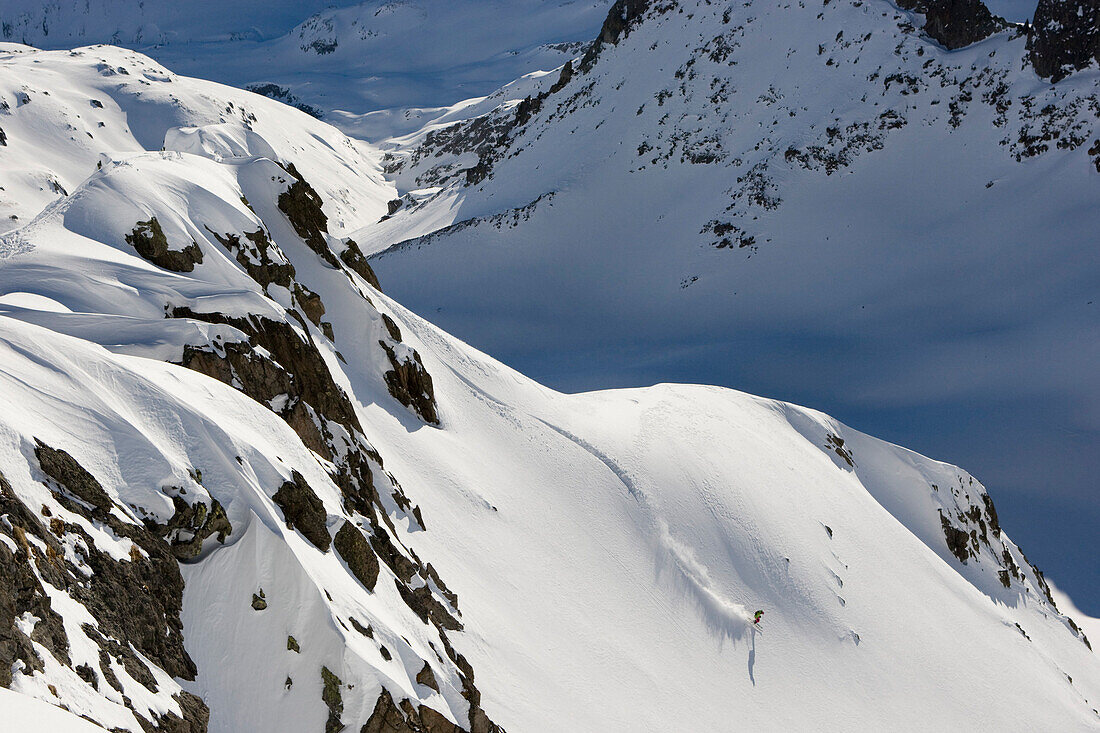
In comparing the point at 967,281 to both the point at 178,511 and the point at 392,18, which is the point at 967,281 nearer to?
the point at 178,511

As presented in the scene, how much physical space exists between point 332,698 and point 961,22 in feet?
188

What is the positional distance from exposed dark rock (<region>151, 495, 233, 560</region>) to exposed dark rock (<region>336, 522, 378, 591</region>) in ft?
7.25

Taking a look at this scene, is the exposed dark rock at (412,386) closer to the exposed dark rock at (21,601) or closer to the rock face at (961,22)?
the exposed dark rock at (21,601)

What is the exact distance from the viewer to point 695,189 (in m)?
52.4

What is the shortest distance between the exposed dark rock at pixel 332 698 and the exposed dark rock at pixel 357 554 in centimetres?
221

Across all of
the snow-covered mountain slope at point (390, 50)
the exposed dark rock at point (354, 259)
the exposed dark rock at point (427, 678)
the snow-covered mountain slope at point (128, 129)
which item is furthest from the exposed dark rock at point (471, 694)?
the snow-covered mountain slope at point (390, 50)

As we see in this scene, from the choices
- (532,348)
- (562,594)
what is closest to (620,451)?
(562,594)

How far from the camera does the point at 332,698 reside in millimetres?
9141

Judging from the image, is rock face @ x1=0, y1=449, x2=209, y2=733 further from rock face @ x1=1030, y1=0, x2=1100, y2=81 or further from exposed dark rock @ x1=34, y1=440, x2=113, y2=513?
rock face @ x1=1030, y1=0, x2=1100, y2=81

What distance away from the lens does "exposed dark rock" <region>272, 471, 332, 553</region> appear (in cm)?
1037

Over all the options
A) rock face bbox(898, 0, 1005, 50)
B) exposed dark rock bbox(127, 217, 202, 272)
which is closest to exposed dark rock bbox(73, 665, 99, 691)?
exposed dark rock bbox(127, 217, 202, 272)

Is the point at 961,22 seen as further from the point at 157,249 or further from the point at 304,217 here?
the point at 157,249

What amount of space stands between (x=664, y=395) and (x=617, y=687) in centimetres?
1428

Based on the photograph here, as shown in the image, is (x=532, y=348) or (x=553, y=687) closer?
(x=553, y=687)
